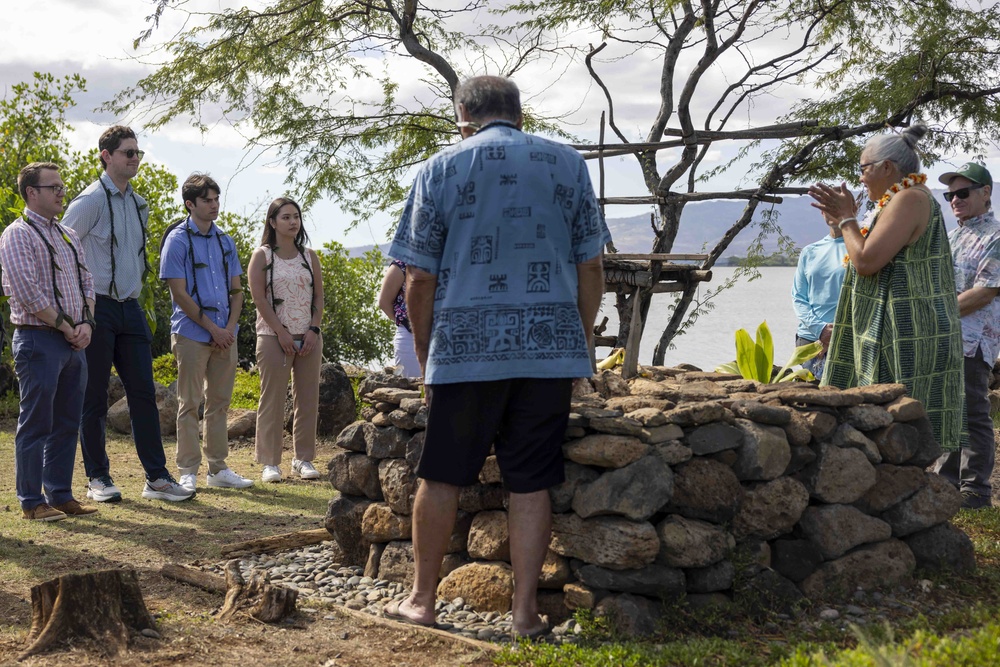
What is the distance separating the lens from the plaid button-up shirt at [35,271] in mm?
5586

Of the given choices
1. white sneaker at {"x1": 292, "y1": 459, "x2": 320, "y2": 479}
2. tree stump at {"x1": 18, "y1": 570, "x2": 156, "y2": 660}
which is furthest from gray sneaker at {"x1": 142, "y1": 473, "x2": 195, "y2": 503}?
tree stump at {"x1": 18, "y1": 570, "x2": 156, "y2": 660}

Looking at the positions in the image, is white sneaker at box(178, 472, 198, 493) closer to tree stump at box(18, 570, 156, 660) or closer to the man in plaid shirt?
the man in plaid shirt

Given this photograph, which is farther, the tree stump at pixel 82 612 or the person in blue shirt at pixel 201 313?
the person in blue shirt at pixel 201 313

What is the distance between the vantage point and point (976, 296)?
18.6 ft

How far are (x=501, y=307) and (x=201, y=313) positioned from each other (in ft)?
11.9

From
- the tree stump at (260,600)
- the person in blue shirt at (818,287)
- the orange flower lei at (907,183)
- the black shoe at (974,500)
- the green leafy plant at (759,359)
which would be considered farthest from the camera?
the person in blue shirt at (818,287)

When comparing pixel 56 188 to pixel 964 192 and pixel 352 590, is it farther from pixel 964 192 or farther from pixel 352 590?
pixel 964 192

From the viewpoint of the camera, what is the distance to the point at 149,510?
6.33 m

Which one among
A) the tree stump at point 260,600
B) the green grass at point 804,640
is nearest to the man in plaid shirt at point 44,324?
the tree stump at point 260,600

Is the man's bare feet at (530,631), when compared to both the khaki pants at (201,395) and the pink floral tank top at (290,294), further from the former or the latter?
the pink floral tank top at (290,294)

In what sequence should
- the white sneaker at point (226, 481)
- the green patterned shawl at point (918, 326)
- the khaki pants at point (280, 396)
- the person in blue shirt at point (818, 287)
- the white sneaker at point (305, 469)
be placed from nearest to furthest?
the green patterned shawl at point (918, 326) → the person in blue shirt at point (818, 287) → the white sneaker at point (226, 481) → the khaki pants at point (280, 396) → the white sneaker at point (305, 469)

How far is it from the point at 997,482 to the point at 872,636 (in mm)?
4211

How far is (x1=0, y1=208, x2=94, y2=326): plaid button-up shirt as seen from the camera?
18.3 feet

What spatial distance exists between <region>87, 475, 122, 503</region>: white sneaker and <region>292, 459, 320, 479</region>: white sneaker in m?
1.32
